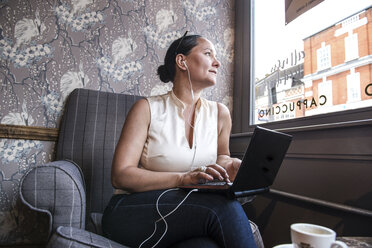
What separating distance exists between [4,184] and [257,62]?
1817 millimetres

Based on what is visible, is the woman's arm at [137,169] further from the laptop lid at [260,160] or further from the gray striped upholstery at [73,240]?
the gray striped upholstery at [73,240]

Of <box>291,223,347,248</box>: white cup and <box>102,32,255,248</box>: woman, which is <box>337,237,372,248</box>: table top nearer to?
<box>291,223,347,248</box>: white cup

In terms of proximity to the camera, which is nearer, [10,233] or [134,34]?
[10,233]

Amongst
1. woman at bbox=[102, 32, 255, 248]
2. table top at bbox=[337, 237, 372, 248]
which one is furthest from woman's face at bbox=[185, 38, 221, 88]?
table top at bbox=[337, 237, 372, 248]

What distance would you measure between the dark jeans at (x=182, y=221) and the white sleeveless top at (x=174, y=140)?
0.25m

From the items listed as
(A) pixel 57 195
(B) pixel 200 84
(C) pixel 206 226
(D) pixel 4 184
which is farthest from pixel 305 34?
(D) pixel 4 184

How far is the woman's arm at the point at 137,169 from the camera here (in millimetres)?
810

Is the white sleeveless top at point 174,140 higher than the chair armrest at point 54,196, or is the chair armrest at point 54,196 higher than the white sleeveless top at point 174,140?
the white sleeveless top at point 174,140

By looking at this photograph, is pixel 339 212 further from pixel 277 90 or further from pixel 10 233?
pixel 10 233

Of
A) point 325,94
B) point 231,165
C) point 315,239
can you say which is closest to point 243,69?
point 325,94

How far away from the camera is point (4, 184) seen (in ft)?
4.57

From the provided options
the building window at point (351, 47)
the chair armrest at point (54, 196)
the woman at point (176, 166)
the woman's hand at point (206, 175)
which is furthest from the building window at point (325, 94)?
the chair armrest at point (54, 196)

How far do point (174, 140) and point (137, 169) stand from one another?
23 centimetres

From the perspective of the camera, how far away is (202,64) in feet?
3.84
